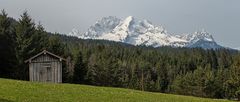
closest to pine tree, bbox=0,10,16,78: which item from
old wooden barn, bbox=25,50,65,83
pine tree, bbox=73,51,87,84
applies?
old wooden barn, bbox=25,50,65,83

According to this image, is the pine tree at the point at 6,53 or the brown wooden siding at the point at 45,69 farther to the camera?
the pine tree at the point at 6,53

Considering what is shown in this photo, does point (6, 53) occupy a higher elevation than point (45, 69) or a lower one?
higher

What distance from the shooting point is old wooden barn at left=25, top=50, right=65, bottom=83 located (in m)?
72.6

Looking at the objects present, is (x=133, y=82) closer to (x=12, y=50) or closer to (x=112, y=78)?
(x=112, y=78)

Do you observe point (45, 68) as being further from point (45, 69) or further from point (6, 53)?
point (6, 53)

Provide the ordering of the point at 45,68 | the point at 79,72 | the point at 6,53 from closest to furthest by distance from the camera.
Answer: the point at 45,68 → the point at 6,53 → the point at 79,72

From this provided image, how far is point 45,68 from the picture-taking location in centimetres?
7275

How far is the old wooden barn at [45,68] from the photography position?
7262cm

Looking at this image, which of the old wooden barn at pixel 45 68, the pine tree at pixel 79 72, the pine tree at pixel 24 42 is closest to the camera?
the old wooden barn at pixel 45 68

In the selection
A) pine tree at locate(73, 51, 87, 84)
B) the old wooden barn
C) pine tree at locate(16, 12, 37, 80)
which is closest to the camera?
the old wooden barn

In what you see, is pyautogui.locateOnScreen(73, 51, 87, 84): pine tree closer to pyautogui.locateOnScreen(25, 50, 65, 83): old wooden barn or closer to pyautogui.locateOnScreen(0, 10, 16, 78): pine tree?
pyautogui.locateOnScreen(0, 10, 16, 78): pine tree

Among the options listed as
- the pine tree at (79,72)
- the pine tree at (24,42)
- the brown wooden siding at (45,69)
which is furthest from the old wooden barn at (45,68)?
the pine tree at (79,72)

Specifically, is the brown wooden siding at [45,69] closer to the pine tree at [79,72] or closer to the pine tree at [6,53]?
the pine tree at [6,53]

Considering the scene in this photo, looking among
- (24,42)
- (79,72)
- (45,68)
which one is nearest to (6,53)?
(24,42)
